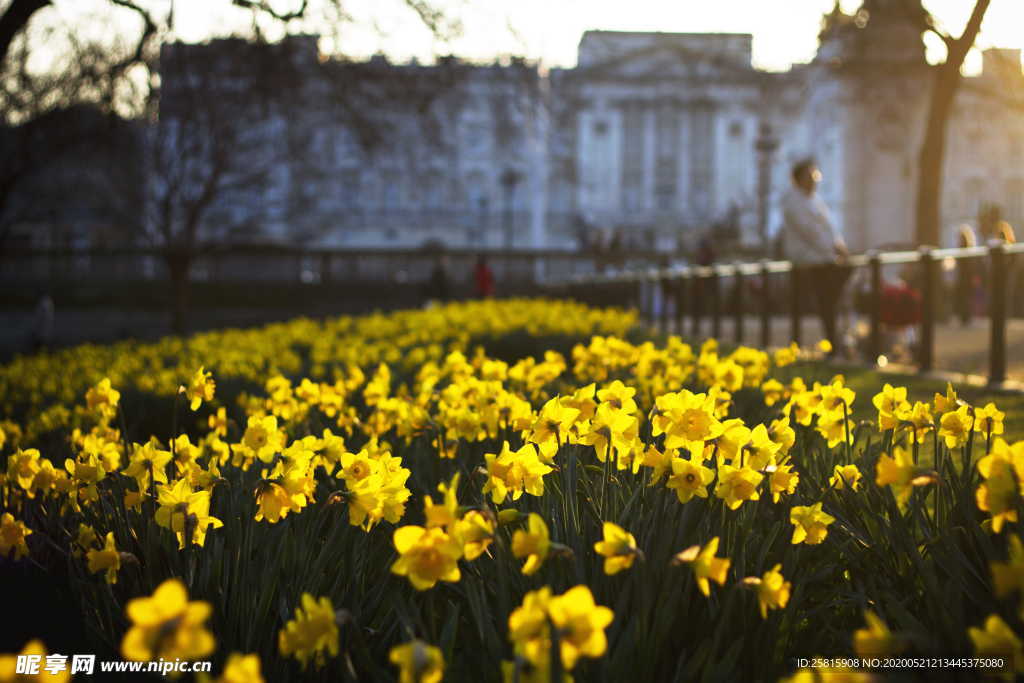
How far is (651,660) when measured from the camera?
6.38 ft

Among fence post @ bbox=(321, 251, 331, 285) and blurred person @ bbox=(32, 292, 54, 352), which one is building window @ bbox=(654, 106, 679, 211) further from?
blurred person @ bbox=(32, 292, 54, 352)

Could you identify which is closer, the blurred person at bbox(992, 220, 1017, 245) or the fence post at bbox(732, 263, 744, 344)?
the blurred person at bbox(992, 220, 1017, 245)

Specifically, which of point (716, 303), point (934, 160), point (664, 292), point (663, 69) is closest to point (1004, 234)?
point (716, 303)

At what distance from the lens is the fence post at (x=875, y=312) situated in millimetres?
10297

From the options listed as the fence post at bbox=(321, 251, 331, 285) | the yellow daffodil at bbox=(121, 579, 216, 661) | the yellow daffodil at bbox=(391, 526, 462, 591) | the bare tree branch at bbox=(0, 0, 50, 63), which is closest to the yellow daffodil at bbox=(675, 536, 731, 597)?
the yellow daffodil at bbox=(391, 526, 462, 591)

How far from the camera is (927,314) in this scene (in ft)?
30.4

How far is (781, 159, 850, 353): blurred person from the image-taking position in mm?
10617

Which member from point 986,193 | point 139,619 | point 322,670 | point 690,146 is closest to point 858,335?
point 322,670

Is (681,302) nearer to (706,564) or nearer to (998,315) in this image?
(998,315)

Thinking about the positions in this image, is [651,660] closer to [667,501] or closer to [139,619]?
[667,501]

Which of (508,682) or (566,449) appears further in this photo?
(566,449)

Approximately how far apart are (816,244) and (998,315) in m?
2.91

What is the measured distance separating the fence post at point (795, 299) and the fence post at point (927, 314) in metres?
2.02

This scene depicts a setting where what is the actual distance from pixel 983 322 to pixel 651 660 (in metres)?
7.68
